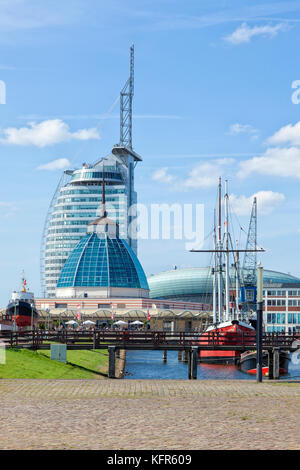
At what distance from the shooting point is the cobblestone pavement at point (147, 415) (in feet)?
58.6

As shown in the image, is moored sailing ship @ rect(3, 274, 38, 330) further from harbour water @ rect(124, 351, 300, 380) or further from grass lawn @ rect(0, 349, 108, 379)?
grass lawn @ rect(0, 349, 108, 379)

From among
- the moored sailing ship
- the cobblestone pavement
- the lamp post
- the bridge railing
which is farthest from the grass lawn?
the moored sailing ship

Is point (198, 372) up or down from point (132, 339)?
down

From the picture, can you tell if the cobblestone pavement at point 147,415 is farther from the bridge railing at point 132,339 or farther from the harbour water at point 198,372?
the harbour water at point 198,372

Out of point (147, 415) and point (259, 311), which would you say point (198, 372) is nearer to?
point (259, 311)

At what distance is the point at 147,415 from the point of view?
2309 centimetres

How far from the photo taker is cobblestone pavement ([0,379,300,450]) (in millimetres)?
17875

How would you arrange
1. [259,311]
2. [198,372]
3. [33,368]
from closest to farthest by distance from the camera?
[259,311] < [33,368] < [198,372]

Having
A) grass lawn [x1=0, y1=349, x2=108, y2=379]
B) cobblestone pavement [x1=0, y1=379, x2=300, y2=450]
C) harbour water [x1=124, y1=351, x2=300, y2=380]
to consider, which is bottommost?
harbour water [x1=124, y1=351, x2=300, y2=380]

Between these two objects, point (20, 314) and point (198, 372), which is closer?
point (198, 372)

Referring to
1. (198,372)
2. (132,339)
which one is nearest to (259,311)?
(132,339)

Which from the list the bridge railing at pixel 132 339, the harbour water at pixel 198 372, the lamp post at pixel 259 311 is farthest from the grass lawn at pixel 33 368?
the harbour water at pixel 198 372
